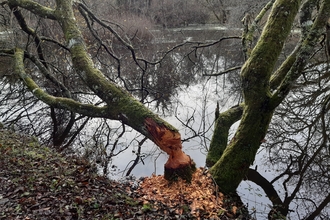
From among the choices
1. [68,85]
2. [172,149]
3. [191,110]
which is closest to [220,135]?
[172,149]

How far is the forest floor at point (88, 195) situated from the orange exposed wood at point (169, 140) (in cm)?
30

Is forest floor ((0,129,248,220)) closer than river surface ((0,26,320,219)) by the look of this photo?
Yes

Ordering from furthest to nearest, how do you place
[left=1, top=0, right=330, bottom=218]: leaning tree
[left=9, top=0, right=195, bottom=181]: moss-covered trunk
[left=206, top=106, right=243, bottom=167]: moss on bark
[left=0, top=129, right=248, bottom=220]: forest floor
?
[left=206, top=106, right=243, bottom=167]: moss on bark, [left=9, top=0, right=195, bottom=181]: moss-covered trunk, [left=1, top=0, right=330, bottom=218]: leaning tree, [left=0, top=129, right=248, bottom=220]: forest floor

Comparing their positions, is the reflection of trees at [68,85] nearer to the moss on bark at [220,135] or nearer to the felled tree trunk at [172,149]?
the moss on bark at [220,135]

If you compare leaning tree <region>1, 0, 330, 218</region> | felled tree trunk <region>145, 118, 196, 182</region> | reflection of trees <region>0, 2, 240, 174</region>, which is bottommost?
Result: felled tree trunk <region>145, 118, 196, 182</region>

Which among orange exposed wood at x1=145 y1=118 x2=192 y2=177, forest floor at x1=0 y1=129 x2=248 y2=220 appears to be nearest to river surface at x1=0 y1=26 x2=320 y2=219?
forest floor at x1=0 y1=129 x2=248 y2=220

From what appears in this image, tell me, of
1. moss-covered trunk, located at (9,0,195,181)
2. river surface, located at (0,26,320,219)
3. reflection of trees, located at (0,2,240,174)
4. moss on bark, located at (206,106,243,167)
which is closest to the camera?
moss-covered trunk, located at (9,0,195,181)

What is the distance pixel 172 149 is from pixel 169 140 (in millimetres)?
213

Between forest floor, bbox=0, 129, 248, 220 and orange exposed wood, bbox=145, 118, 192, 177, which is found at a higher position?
orange exposed wood, bbox=145, 118, 192, 177

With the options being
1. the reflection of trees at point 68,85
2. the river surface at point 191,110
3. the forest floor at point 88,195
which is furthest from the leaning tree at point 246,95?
the reflection of trees at point 68,85

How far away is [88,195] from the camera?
3.78 meters

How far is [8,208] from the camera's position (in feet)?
10.4

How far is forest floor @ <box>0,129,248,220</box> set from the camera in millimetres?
3299

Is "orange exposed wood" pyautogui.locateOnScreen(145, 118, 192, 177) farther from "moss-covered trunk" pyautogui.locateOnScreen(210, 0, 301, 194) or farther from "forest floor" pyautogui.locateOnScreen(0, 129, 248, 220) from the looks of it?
"moss-covered trunk" pyautogui.locateOnScreen(210, 0, 301, 194)
